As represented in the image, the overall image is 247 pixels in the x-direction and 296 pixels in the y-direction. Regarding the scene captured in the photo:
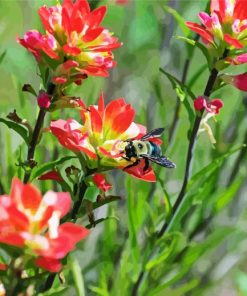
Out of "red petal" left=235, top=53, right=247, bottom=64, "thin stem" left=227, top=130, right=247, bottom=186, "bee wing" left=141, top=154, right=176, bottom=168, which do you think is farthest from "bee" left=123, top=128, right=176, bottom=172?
"thin stem" left=227, top=130, right=247, bottom=186

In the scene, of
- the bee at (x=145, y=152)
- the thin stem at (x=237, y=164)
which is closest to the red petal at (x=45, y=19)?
the bee at (x=145, y=152)

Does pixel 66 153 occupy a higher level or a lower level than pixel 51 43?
lower

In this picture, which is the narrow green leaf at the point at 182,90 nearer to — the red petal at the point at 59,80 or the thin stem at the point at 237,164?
the red petal at the point at 59,80

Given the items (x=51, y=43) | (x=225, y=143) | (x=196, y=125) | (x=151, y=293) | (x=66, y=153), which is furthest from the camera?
(x=225, y=143)

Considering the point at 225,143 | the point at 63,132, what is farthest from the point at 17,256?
the point at 225,143

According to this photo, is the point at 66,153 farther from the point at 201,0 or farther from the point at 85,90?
the point at 201,0

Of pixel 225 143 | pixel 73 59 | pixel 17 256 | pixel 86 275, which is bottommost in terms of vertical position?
pixel 86 275

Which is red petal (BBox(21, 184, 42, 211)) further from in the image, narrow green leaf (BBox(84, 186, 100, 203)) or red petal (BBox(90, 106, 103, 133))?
narrow green leaf (BBox(84, 186, 100, 203))
